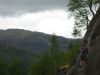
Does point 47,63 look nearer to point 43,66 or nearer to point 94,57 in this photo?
point 43,66

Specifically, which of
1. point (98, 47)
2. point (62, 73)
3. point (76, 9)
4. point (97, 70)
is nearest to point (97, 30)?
point (98, 47)

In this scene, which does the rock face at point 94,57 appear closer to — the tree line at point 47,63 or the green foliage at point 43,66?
the tree line at point 47,63

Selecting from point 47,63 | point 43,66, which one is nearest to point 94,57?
point 47,63

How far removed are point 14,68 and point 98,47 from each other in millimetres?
119017

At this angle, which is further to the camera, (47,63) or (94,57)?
(47,63)

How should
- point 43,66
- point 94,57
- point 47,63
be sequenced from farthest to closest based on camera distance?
point 43,66 → point 47,63 → point 94,57

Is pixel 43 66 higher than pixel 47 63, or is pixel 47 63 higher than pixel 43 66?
pixel 47 63

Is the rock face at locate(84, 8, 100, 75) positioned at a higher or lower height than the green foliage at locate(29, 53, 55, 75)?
higher

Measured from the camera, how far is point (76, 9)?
77.0 meters

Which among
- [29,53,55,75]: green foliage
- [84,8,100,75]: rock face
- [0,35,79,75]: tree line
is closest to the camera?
[84,8,100,75]: rock face

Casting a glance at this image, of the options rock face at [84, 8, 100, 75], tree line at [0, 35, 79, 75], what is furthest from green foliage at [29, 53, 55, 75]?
rock face at [84, 8, 100, 75]

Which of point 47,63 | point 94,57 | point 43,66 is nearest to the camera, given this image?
point 94,57

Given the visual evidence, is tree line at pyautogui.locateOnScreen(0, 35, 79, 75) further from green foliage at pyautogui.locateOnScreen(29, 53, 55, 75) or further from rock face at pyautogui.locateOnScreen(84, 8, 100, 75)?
rock face at pyautogui.locateOnScreen(84, 8, 100, 75)

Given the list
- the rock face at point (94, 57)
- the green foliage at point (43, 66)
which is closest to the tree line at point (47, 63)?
the green foliage at point (43, 66)
